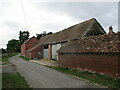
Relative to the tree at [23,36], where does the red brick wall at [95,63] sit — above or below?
below

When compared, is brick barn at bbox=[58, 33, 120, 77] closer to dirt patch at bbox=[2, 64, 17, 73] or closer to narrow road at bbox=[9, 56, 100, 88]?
narrow road at bbox=[9, 56, 100, 88]

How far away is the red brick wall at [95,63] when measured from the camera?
12565mm

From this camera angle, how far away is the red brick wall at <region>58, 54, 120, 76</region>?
41.2 feet

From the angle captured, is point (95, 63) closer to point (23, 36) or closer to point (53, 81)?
point (53, 81)

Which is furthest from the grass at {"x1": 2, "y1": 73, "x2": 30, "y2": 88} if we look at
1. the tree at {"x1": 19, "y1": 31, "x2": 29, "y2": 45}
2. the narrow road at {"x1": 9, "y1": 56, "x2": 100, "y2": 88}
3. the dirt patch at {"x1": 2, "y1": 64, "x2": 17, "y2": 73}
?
the tree at {"x1": 19, "y1": 31, "x2": 29, "y2": 45}

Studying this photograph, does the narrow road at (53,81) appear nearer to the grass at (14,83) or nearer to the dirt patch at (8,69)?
the grass at (14,83)

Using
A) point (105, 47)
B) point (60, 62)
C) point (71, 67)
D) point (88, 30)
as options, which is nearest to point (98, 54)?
point (105, 47)

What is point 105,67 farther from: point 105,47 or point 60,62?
point 60,62

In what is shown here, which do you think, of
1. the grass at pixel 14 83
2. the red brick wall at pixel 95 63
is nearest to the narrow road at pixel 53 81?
the grass at pixel 14 83

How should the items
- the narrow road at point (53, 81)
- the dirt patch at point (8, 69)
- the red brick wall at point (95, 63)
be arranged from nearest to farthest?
1. the narrow road at point (53, 81)
2. the red brick wall at point (95, 63)
3. the dirt patch at point (8, 69)

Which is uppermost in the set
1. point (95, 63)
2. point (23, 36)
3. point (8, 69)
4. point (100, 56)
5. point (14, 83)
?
point (23, 36)

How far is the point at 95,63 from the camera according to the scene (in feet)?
48.2

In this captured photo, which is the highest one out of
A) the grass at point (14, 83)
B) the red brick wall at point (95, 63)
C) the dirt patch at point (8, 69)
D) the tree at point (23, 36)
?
the tree at point (23, 36)

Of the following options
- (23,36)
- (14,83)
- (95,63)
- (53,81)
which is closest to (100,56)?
(95,63)
